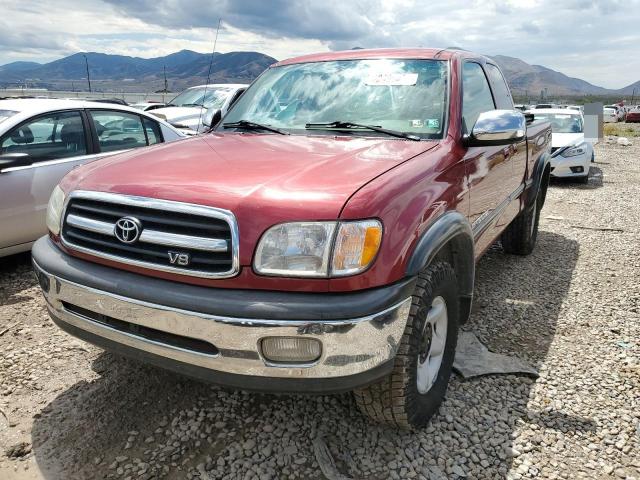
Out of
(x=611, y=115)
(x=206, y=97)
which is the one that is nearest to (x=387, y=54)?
(x=206, y=97)

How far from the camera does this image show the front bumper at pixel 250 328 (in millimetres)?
1802

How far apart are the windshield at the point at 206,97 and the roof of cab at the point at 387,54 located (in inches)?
246

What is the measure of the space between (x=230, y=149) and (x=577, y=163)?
983 centimetres

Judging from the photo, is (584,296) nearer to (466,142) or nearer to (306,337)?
(466,142)

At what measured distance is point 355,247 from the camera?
187cm

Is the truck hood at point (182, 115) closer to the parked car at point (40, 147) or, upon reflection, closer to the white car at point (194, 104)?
the white car at point (194, 104)

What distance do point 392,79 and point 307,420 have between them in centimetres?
199

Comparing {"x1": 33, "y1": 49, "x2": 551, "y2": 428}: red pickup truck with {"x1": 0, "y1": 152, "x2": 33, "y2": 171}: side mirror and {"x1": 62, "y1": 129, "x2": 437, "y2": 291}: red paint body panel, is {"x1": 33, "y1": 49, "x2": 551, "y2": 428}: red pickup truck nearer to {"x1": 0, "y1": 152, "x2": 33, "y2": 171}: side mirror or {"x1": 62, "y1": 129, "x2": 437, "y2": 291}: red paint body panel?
{"x1": 62, "y1": 129, "x2": 437, "y2": 291}: red paint body panel

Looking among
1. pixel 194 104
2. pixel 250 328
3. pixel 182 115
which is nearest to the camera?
pixel 250 328

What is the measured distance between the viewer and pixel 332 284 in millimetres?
1849

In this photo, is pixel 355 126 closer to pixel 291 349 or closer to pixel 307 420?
pixel 291 349

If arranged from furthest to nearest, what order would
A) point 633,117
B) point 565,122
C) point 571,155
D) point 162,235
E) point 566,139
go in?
point 633,117, point 565,122, point 566,139, point 571,155, point 162,235

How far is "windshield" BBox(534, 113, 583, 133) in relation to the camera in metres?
11.4

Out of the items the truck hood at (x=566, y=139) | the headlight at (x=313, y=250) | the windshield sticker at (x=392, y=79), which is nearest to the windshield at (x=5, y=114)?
the windshield sticker at (x=392, y=79)
